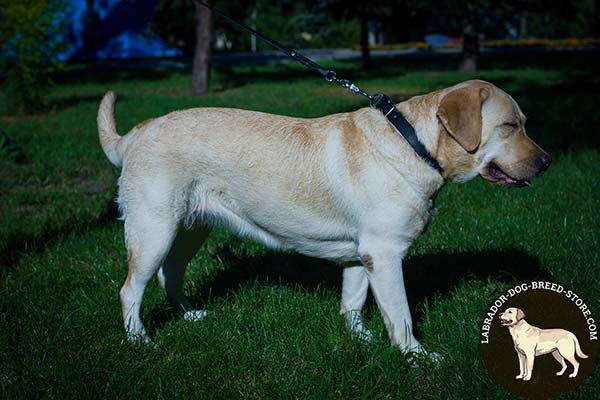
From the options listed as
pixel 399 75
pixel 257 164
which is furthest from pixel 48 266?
pixel 399 75

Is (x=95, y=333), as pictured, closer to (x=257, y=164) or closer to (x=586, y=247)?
(x=257, y=164)

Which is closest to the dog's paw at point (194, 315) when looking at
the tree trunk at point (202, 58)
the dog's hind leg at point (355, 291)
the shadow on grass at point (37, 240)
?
the dog's hind leg at point (355, 291)

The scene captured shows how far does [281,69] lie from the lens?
971 inches

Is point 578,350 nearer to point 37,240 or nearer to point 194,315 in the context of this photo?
point 194,315

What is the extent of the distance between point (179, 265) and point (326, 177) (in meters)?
1.31

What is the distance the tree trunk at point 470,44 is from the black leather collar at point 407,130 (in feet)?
64.4

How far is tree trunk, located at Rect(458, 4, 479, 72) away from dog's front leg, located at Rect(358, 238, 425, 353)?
19.9 meters

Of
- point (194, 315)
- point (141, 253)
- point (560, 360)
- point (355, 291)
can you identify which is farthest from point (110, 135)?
point (560, 360)

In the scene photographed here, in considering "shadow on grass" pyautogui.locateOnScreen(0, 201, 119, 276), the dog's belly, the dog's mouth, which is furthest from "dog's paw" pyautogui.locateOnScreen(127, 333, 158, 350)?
the dog's mouth

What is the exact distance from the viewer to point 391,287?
330cm

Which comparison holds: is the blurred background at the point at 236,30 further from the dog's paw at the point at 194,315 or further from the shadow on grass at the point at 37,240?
the dog's paw at the point at 194,315

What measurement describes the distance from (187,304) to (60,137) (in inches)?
268

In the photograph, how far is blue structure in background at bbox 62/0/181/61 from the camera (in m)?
31.5

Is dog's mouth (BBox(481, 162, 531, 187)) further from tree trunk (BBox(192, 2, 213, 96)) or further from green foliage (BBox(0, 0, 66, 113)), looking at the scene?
tree trunk (BBox(192, 2, 213, 96))
